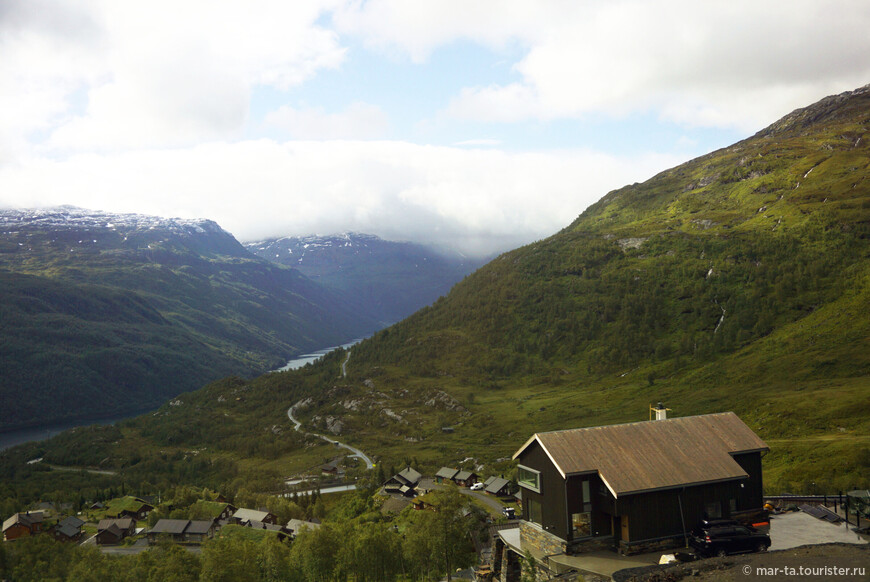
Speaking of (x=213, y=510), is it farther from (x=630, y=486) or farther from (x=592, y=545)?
(x=630, y=486)

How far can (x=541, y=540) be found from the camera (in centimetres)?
2683

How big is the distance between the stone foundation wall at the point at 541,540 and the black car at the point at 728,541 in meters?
5.72

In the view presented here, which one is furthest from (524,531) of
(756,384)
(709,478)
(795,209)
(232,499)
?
(795,209)

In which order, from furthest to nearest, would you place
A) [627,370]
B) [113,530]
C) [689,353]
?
[627,370] < [689,353] < [113,530]

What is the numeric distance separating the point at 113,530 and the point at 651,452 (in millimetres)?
94354

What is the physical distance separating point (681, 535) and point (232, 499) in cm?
10426

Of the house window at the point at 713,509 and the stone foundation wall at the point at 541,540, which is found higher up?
the house window at the point at 713,509

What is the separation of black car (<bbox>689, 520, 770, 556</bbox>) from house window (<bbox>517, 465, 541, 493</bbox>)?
698 centimetres

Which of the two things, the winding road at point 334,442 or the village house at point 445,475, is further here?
the winding road at point 334,442

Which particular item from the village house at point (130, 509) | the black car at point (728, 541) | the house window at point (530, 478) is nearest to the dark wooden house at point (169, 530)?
the village house at point (130, 509)

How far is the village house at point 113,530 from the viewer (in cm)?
9094

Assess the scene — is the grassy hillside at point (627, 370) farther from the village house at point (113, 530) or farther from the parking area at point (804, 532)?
the parking area at point (804, 532)

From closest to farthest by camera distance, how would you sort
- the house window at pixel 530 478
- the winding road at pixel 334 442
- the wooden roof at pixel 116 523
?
the house window at pixel 530 478 → the wooden roof at pixel 116 523 → the winding road at pixel 334 442

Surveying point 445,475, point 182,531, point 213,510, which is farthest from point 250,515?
point 445,475
